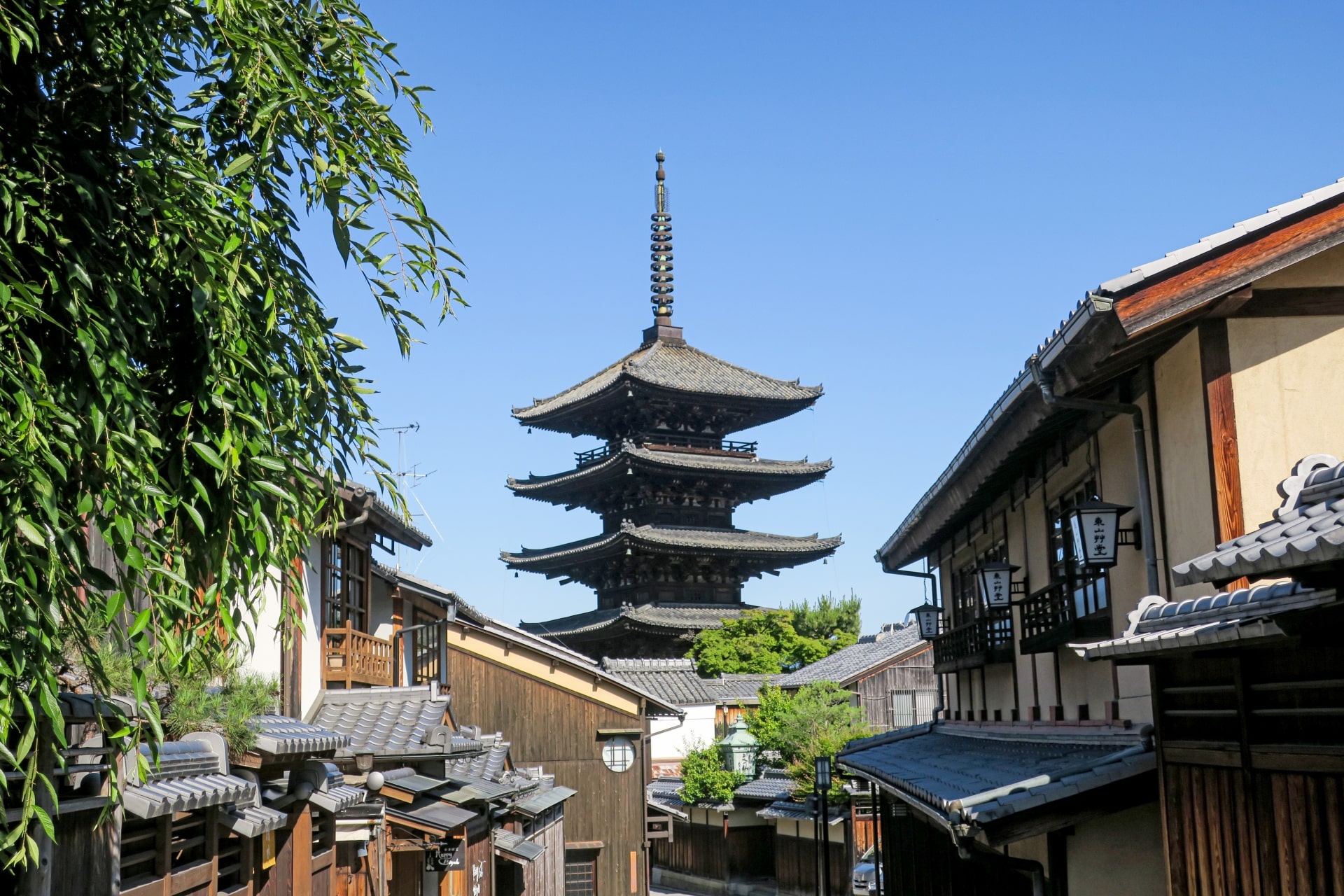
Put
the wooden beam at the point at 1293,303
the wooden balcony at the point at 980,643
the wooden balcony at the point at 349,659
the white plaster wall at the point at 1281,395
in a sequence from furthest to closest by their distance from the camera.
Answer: the wooden balcony at the point at 349,659 < the wooden balcony at the point at 980,643 < the wooden beam at the point at 1293,303 < the white plaster wall at the point at 1281,395

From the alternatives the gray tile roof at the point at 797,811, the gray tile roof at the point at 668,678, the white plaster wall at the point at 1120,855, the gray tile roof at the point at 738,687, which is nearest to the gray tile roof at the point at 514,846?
the gray tile roof at the point at 797,811

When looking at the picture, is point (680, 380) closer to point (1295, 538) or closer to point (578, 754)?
point (578, 754)

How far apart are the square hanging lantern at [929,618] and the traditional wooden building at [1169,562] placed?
7.94 metres

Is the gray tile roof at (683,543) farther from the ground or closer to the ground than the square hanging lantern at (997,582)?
farther from the ground

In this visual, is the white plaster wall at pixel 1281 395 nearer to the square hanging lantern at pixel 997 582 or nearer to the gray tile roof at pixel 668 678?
the square hanging lantern at pixel 997 582

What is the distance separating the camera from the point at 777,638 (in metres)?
51.1

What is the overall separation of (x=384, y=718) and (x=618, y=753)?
577 inches

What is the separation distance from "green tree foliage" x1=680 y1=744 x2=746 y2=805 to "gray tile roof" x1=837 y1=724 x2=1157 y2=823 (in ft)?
71.1

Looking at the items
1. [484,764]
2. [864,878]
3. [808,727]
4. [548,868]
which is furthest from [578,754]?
[484,764]

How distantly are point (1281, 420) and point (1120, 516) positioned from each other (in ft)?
5.75

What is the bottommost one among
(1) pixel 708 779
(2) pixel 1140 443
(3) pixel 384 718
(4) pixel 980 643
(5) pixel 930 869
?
(1) pixel 708 779

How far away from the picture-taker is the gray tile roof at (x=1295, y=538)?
14.9 feet

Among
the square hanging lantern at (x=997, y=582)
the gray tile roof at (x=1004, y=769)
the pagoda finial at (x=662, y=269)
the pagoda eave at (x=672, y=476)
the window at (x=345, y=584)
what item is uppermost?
the pagoda finial at (x=662, y=269)

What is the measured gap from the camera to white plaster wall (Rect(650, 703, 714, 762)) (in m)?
45.2
